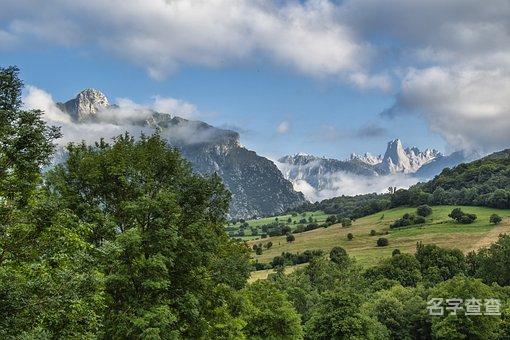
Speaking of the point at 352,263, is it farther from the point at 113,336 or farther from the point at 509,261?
the point at 113,336

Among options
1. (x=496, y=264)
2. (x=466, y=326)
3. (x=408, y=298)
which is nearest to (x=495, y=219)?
(x=496, y=264)

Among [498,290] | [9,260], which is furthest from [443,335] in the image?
[9,260]

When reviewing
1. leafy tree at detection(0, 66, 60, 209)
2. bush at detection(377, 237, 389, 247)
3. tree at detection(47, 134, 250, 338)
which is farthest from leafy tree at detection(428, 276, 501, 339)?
bush at detection(377, 237, 389, 247)

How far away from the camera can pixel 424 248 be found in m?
152

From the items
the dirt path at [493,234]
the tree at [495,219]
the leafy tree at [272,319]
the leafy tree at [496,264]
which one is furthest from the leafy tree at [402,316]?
the tree at [495,219]

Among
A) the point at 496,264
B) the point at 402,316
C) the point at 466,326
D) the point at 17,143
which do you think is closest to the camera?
the point at 17,143

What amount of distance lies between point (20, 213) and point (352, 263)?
423 feet

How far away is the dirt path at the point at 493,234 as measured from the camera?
6386 inches

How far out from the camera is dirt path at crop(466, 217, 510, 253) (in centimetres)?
16221

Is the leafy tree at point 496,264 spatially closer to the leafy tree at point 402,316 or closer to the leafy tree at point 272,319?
the leafy tree at point 402,316

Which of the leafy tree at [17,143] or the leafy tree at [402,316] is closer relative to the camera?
the leafy tree at [17,143]

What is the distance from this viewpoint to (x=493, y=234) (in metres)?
173

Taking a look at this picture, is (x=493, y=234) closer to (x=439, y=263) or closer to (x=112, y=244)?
(x=439, y=263)

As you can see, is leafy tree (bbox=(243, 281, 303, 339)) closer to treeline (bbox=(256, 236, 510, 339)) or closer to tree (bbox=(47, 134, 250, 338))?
treeline (bbox=(256, 236, 510, 339))
